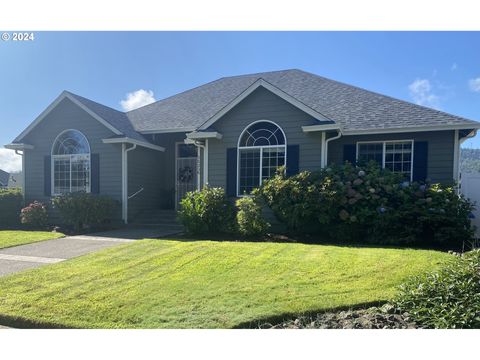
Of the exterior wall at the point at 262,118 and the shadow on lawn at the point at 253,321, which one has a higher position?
the exterior wall at the point at 262,118

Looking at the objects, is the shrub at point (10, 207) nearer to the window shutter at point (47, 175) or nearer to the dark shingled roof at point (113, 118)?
the window shutter at point (47, 175)

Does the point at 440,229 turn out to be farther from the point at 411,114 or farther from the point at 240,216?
the point at 240,216

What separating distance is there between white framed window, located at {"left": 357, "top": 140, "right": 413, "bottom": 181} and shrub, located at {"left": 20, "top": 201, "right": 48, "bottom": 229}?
1133 centimetres

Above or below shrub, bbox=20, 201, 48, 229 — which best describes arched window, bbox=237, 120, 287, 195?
above

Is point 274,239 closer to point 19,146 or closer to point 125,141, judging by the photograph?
point 125,141

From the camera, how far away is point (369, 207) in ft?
27.3

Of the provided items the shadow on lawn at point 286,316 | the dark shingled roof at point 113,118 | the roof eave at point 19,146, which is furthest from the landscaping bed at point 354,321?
the roof eave at point 19,146

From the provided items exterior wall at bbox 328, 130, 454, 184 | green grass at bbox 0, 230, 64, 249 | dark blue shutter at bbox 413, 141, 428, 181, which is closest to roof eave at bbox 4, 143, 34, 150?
green grass at bbox 0, 230, 64, 249

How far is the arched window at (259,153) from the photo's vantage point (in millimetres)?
10266

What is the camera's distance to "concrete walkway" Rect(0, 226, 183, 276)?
21.1 ft

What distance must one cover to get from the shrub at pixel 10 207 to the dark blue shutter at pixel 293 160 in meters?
10.8

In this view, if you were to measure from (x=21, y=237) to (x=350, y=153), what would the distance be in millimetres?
10370

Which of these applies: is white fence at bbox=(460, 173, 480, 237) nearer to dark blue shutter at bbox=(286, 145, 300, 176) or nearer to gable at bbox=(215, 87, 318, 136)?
gable at bbox=(215, 87, 318, 136)

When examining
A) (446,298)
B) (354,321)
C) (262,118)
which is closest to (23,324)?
(354,321)
